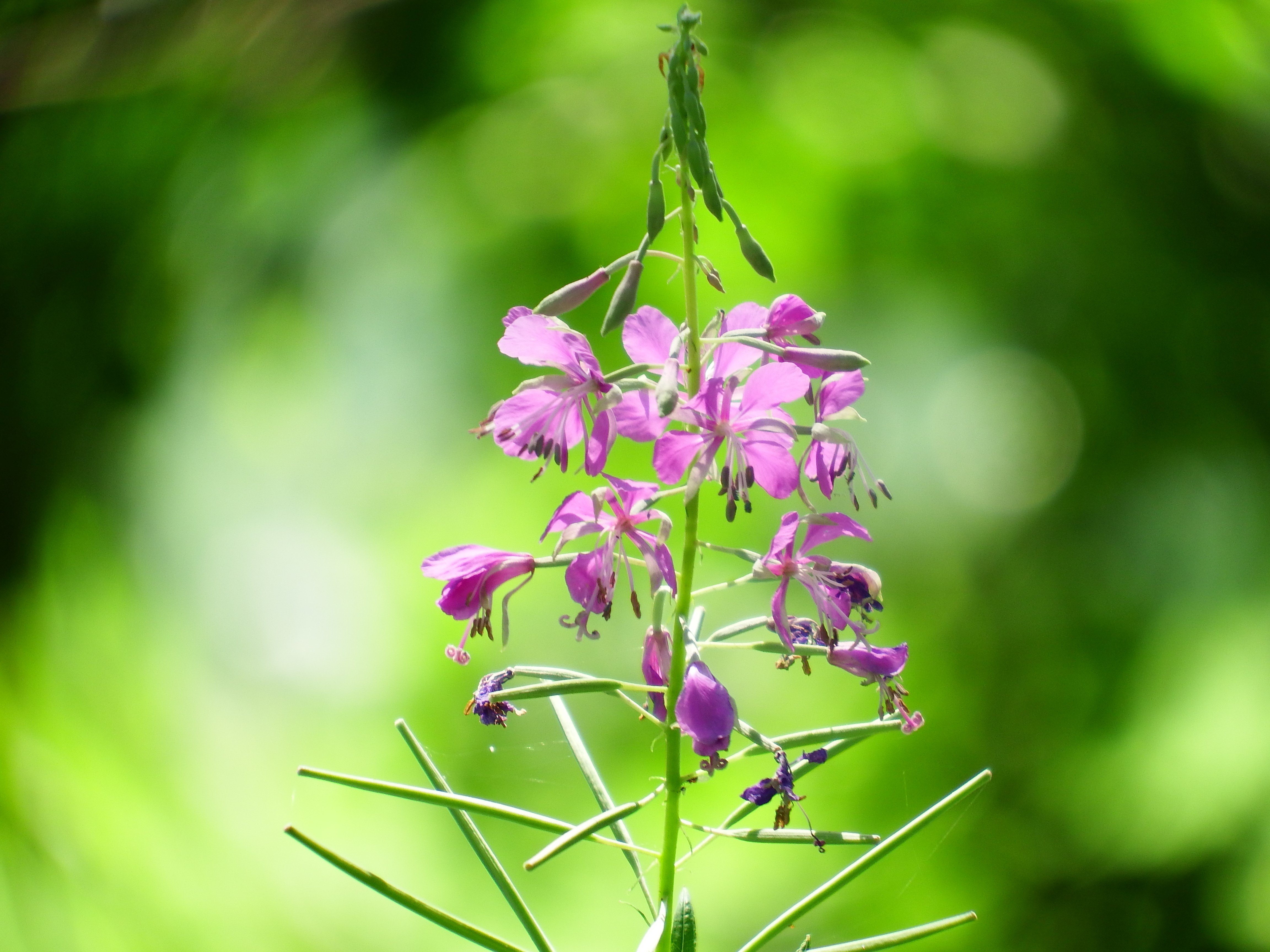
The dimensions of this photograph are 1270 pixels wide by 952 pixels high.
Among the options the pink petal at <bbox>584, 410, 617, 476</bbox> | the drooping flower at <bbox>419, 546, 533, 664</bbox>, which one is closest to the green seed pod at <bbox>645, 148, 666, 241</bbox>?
the pink petal at <bbox>584, 410, 617, 476</bbox>

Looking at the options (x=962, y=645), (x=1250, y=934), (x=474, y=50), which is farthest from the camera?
(x=474, y=50)

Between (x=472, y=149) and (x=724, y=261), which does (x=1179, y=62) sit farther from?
(x=472, y=149)

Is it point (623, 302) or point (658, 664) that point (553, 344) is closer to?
point (623, 302)

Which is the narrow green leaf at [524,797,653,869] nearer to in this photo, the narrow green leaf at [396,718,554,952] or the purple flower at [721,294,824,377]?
the narrow green leaf at [396,718,554,952]

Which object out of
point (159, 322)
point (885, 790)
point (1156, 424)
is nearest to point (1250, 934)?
point (885, 790)

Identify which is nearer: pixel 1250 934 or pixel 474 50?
pixel 1250 934

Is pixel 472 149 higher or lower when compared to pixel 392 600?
higher

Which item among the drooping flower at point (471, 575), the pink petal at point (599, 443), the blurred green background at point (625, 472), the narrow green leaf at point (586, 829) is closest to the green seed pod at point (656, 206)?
the pink petal at point (599, 443)
